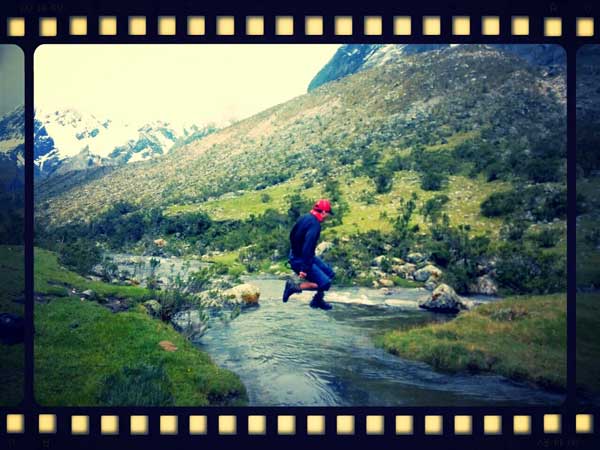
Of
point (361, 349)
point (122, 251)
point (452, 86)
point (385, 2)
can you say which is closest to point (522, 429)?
point (361, 349)

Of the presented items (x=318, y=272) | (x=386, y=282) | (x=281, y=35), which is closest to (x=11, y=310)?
(x=318, y=272)

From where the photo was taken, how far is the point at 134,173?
1580cm

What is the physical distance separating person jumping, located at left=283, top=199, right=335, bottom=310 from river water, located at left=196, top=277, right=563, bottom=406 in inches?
32.6

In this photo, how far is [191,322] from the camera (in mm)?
13406

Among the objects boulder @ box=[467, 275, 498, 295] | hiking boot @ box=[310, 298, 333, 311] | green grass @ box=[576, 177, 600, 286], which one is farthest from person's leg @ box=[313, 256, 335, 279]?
green grass @ box=[576, 177, 600, 286]

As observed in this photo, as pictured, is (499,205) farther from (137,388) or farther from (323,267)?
(137,388)

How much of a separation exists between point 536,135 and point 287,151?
6244mm

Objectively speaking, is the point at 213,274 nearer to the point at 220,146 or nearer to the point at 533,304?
the point at 220,146

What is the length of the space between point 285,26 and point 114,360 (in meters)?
7.20

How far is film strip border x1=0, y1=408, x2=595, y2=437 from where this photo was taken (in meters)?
11.3

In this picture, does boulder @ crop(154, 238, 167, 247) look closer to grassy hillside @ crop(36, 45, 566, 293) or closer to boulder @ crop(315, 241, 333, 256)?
grassy hillside @ crop(36, 45, 566, 293)

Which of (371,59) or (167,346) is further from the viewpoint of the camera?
(371,59)

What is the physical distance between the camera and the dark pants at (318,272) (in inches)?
484

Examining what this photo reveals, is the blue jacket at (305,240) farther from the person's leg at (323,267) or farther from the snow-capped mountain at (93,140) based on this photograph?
the snow-capped mountain at (93,140)
